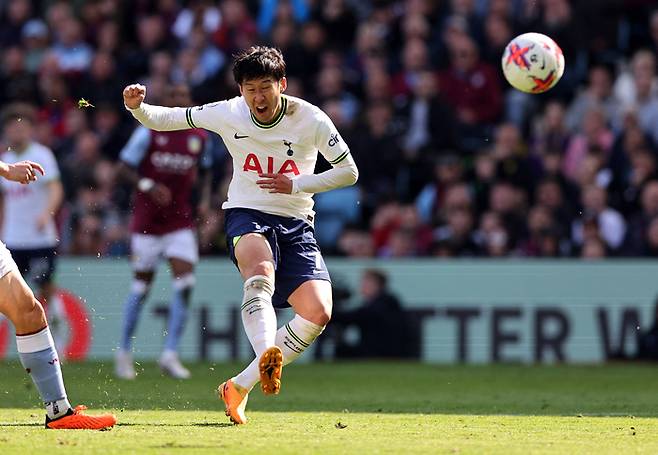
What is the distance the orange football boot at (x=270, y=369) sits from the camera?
7949 millimetres

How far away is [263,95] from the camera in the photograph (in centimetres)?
877

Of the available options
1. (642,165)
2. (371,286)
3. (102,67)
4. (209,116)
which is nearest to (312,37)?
(102,67)

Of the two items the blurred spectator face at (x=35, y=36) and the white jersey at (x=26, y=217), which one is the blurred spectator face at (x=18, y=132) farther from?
the blurred spectator face at (x=35, y=36)

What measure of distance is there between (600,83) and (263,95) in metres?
8.91

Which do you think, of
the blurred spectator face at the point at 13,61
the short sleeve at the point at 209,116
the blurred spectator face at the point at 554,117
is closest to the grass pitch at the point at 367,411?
the short sleeve at the point at 209,116

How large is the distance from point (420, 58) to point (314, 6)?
7.02ft

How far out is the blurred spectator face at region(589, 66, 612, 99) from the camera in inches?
659

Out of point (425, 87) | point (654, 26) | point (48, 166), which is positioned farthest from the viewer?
point (425, 87)

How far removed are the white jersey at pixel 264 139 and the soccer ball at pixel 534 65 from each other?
264cm

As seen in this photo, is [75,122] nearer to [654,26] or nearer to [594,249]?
[594,249]

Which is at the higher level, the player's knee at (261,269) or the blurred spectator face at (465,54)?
the blurred spectator face at (465,54)

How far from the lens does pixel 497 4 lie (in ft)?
58.1

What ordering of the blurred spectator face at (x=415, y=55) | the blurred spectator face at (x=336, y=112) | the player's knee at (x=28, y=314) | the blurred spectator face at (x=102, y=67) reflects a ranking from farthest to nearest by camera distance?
the blurred spectator face at (x=102, y=67)
the blurred spectator face at (x=415, y=55)
the blurred spectator face at (x=336, y=112)
the player's knee at (x=28, y=314)

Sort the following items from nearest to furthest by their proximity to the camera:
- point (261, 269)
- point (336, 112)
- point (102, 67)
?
point (261, 269) → point (336, 112) → point (102, 67)
